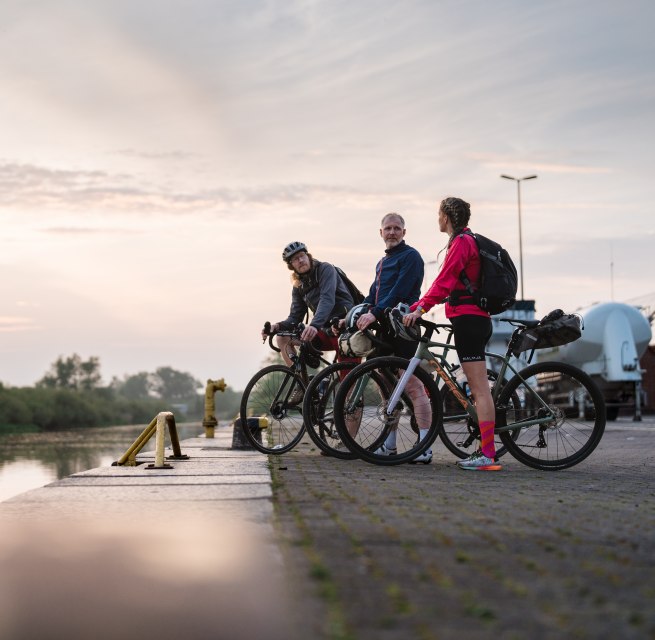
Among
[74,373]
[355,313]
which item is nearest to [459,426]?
[355,313]

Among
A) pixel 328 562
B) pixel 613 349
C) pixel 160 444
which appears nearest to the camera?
pixel 328 562

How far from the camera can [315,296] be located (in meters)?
8.72

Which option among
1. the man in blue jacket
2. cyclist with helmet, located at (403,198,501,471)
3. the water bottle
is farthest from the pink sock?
the man in blue jacket

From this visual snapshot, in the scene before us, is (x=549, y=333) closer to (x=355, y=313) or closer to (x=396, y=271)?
(x=396, y=271)

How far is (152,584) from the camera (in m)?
2.85

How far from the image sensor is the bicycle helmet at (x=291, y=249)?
27.8 feet

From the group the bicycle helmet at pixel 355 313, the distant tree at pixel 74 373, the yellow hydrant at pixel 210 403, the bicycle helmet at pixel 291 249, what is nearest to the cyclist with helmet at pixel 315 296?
the bicycle helmet at pixel 291 249

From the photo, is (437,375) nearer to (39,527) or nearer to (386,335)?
(386,335)

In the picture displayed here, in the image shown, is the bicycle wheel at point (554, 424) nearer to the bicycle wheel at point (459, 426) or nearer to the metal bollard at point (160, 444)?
the bicycle wheel at point (459, 426)

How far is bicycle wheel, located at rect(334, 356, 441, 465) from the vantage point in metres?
7.09

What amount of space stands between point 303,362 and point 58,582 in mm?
5704

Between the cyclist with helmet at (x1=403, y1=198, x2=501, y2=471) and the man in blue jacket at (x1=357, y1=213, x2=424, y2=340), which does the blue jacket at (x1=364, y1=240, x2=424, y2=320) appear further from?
the cyclist with helmet at (x1=403, y1=198, x2=501, y2=471)

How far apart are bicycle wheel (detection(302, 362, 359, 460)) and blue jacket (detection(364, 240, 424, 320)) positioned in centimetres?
65

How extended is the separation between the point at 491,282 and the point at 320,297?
2.14 m
